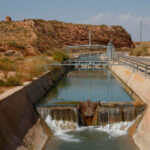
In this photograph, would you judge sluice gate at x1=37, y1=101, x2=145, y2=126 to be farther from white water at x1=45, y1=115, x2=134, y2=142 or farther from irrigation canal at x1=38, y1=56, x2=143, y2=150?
white water at x1=45, y1=115, x2=134, y2=142

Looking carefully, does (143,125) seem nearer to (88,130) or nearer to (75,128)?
(88,130)

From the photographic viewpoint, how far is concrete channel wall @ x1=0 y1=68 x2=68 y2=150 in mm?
9969

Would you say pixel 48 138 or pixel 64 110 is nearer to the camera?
pixel 48 138

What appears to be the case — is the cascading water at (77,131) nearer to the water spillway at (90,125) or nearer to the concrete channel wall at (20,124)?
the water spillway at (90,125)

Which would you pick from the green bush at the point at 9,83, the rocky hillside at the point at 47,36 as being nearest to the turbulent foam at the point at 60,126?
the green bush at the point at 9,83

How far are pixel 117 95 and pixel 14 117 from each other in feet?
35.8

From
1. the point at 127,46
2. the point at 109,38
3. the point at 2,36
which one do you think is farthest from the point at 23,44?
the point at 127,46

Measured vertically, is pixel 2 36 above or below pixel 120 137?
above

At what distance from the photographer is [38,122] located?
1373cm

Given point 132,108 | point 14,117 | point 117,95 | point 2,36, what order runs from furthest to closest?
point 2,36 < point 117,95 < point 132,108 < point 14,117

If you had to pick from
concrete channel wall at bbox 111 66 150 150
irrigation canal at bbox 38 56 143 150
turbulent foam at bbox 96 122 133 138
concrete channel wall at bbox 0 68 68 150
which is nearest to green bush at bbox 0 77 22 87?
concrete channel wall at bbox 0 68 68 150

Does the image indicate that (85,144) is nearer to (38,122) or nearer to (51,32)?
(38,122)

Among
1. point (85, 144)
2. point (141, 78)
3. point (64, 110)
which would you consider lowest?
point (85, 144)

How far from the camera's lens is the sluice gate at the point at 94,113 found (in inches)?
570
